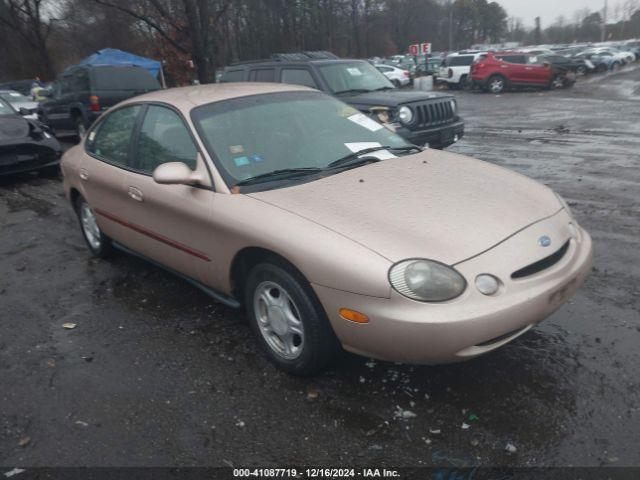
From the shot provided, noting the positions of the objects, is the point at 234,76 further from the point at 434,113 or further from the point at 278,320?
the point at 278,320

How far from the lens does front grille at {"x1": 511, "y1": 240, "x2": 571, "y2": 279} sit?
8.91 ft

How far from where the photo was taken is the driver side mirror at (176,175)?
3307mm

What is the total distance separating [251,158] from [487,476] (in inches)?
88.4

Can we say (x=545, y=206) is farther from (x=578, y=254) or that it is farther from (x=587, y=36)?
(x=587, y=36)

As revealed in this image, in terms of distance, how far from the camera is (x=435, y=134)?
809cm

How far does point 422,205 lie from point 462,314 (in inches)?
29.5

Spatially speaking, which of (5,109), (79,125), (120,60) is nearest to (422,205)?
(5,109)

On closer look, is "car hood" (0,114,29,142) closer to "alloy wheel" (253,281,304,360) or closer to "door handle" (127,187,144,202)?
"door handle" (127,187,144,202)

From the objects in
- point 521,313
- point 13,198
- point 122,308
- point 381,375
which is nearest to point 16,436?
point 122,308

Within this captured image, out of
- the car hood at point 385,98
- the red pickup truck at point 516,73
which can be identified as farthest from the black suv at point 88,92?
the red pickup truck at point 516,73

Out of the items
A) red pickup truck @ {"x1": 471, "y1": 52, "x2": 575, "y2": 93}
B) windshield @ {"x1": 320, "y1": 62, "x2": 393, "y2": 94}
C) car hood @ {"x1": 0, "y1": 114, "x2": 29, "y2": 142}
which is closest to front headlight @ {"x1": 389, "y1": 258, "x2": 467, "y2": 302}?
windshield @ {"x1": 320, "y1": 62, "x2": 393, "y2": 94}

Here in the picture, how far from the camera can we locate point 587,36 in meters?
91.8

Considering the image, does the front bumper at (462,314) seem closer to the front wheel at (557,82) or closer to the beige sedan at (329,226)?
the beige sedan at (329,226)

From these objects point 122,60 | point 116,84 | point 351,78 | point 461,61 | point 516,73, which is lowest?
point 516,73
